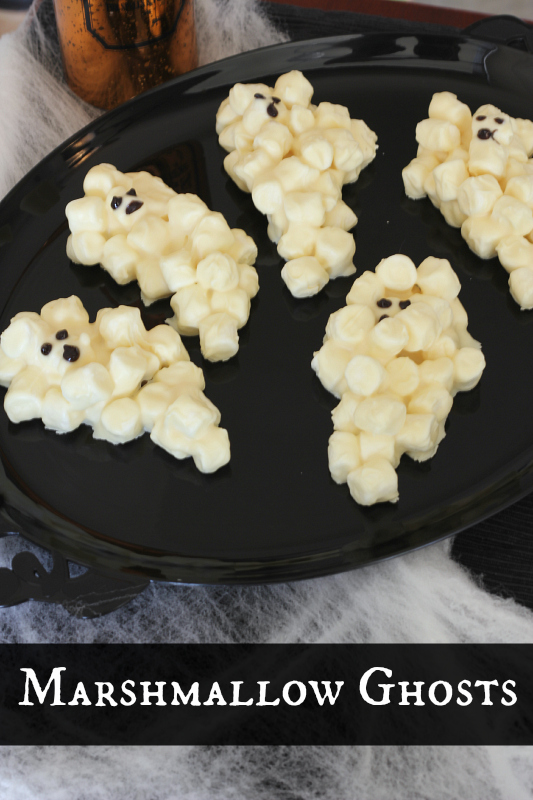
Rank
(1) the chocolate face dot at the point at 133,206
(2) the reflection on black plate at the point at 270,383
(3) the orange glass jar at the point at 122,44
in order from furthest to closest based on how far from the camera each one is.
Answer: (3) the orange glass jar at the point at 122,44
(1) the chocolate face dot at the point at 133,206
(2) the reflection on black plate at the point at 270,383

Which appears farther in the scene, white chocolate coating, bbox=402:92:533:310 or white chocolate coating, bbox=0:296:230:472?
white chocolate coating, bbox=402:92:533:310

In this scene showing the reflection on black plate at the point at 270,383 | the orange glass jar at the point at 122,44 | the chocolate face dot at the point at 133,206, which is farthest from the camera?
the orange glass jar at the point at 122,44

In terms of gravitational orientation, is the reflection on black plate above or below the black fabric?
above

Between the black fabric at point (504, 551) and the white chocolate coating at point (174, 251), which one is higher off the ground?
the white chocolate coating at point (174, 251)

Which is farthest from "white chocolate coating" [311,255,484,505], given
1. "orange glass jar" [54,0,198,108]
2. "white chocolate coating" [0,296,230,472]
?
"orange glass jar" [54,0,198,108]

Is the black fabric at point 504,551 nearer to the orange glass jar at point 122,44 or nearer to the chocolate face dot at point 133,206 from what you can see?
the chocolate face dot at point 133,206

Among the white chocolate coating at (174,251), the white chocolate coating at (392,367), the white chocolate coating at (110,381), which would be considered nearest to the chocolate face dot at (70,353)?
the white chocolate coating at (110,381)

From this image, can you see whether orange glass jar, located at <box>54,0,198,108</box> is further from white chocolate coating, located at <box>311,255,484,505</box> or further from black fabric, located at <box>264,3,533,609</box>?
black fabric, located at <box>264,3,533,609</box>
